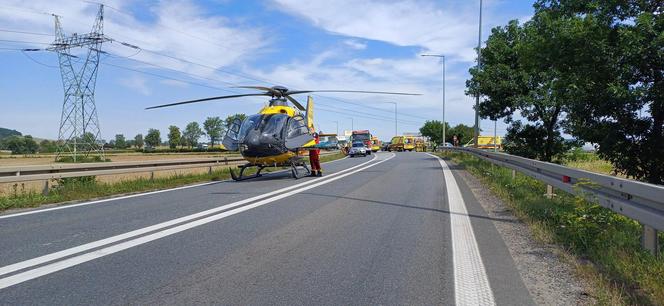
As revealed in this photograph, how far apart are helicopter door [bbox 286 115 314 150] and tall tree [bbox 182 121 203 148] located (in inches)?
5809

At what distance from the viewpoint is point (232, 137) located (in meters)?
16.5

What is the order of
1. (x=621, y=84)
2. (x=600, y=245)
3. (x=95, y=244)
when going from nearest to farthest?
(x=600, y=245) < (x=95, y=244) < (x=621, y=84)

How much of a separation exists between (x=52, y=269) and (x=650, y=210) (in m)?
5.80

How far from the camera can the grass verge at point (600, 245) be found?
4074 millimetres

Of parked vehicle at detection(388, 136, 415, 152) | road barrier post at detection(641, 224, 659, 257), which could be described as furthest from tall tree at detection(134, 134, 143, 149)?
road barrier post at detection(641, 224, 659, 257)

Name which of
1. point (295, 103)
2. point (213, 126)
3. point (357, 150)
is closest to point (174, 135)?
point (213, 126)

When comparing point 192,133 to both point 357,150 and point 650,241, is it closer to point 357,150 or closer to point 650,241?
point 357,150

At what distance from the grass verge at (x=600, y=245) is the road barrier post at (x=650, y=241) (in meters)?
0.08

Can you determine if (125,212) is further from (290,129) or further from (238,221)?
(290,129)

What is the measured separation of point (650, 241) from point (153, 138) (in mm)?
172229

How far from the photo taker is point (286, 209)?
28.9 ft

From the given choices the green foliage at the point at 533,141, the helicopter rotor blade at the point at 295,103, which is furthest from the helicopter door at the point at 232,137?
the green foliage at the point at 533,141

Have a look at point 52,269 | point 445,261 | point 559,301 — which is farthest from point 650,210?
point 52,269

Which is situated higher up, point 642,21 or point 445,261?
point 642,21
